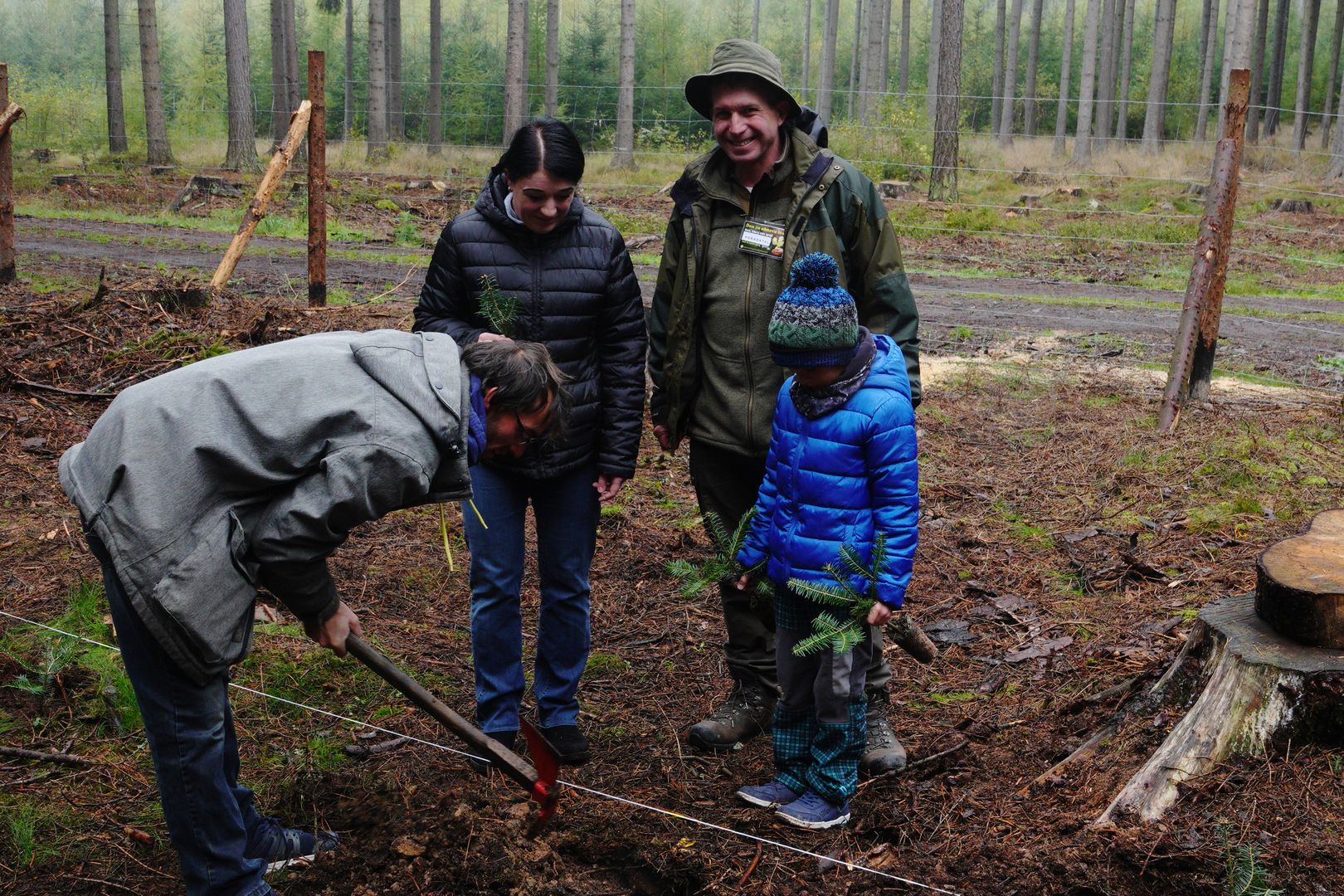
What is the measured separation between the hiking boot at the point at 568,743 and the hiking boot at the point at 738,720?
1.24 ft

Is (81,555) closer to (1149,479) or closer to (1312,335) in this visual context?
(1149,479)

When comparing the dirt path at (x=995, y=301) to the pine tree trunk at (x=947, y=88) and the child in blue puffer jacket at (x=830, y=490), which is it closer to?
the pine tree trunk at (x=947, y=88)

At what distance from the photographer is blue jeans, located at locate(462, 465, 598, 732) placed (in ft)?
11.6

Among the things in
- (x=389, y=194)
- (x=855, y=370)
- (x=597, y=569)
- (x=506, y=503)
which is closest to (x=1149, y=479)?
(x=597, y=569)

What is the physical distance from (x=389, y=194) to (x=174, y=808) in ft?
59.9

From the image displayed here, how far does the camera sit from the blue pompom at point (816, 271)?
3059 mm

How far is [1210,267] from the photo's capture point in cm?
682

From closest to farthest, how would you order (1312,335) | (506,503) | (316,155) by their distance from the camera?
(506,503), (316,155), (1312,335)

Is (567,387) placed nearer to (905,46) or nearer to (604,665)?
(604,665)

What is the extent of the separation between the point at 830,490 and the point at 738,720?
3.62 feet

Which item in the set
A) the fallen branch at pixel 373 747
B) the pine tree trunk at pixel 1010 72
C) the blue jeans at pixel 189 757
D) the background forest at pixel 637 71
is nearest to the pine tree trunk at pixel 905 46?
the background forest at pixel 637 71

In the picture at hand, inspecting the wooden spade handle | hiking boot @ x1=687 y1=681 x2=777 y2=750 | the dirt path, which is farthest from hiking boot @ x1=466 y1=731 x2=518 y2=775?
the dirt path

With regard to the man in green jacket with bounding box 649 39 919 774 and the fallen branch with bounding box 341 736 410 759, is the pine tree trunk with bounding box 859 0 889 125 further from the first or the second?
the fallen branch with bounding box 341 736 410 759

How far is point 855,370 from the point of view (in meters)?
3.14
